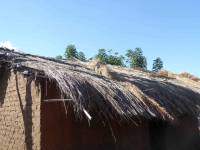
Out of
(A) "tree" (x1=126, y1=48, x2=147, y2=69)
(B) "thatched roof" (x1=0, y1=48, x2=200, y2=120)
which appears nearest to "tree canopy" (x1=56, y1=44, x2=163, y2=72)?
(A) "tree" (x1=126, y1=48, x2=147, y2=69)

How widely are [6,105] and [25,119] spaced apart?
0.98 m

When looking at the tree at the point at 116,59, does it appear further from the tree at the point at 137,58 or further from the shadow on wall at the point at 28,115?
the shadow on wall at the point at 28,115

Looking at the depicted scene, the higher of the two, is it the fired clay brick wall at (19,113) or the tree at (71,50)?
the tree at (71,50)

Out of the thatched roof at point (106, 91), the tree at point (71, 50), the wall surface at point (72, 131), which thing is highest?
the tree at point (71, 50)

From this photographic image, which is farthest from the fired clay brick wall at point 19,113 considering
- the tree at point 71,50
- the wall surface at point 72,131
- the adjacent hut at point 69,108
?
the tree at point 71,50

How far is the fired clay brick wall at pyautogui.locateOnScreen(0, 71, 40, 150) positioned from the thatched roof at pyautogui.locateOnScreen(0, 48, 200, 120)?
17.6 inches

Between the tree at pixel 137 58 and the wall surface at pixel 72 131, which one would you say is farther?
the tree at pixel 137 58

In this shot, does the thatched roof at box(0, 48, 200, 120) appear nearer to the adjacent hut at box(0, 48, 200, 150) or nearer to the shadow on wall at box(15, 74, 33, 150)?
the adjacent hut at box(0, 48, 200, 150)

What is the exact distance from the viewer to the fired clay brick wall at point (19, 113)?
841cm

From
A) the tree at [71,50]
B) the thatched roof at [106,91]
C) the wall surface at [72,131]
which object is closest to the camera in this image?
the thatched roof at [106,91]

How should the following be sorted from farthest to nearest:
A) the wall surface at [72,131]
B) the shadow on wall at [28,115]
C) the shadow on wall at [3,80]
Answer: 1. the shadow on wall at [3,80]
2. the shadow on wall at [28,115]
3. the wall surface at [72,131]

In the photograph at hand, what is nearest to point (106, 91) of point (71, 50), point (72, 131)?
point (72, 131)

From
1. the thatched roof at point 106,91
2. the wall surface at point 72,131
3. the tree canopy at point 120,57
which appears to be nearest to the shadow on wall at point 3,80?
the thatched roof at point 106,91

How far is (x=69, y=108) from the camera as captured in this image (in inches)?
345
